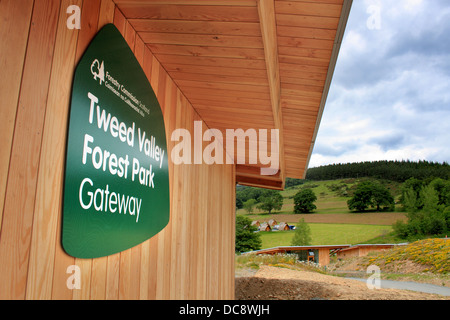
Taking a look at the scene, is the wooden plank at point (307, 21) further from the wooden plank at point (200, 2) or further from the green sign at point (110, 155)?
the green sign at point (110, 155)

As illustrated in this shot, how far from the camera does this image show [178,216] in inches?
94.6

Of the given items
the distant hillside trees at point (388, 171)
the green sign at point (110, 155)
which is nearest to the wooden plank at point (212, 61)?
the green sign at point (110, 155)

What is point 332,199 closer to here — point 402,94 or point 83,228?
point 83,228

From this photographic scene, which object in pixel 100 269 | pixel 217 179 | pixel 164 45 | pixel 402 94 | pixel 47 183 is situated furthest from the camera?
pixel 402 94

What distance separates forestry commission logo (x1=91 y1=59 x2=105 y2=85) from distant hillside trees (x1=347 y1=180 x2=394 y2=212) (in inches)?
2223

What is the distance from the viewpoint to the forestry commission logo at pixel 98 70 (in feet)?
4.19

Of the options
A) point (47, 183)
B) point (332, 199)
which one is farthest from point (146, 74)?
point (332, 199)

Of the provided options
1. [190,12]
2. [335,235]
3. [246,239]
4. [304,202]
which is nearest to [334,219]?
[304,202]

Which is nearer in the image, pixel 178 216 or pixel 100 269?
→ pixel 100 269

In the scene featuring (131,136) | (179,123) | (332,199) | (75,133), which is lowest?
(75,133)

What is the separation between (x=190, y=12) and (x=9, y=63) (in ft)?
2.68

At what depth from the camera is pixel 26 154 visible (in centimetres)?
95

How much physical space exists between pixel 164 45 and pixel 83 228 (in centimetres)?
112

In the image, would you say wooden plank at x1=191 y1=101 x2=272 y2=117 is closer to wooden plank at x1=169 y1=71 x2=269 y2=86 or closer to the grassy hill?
wooden plank at x1=169 y1=71 x2=269 y2=86
